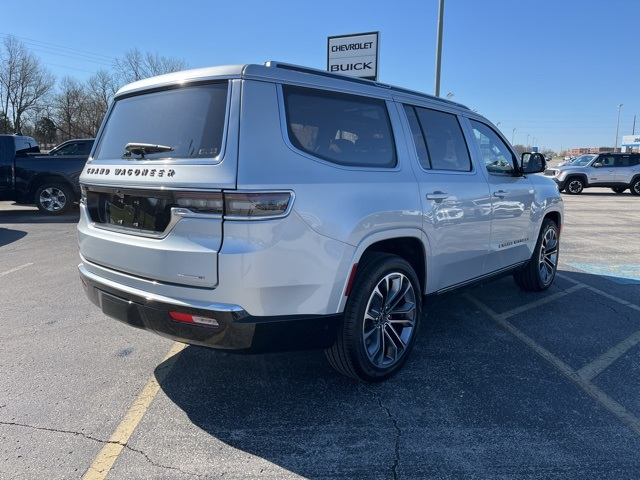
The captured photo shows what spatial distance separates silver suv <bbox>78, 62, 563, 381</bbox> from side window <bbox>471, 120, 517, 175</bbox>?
85cm

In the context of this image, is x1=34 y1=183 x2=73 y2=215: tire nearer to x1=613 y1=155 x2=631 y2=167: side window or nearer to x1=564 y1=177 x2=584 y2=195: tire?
x1=564 y1=177 x2=584 y2=195: tire

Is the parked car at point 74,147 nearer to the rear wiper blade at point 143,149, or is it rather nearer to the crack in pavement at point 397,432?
the rear wiper blade at point 143,149

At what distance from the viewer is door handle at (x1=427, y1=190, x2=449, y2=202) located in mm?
3361

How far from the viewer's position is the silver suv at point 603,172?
70.4 ft

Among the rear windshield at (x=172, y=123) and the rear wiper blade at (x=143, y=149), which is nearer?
the rear windshield at (x=172, y=123)

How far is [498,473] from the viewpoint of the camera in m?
2.31

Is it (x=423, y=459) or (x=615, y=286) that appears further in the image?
(x=615, y=286)

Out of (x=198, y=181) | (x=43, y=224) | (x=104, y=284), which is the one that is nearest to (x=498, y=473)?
(x=198, y=181)

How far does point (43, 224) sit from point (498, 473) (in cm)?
1075

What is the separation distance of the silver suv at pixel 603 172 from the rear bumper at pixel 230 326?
22022mm

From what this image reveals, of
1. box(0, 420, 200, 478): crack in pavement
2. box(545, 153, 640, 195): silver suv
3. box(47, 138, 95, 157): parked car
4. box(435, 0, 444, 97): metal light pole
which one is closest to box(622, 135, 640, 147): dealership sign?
box(545, 153, 640, 195): silver suv

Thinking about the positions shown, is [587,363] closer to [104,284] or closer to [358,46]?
[104,284]

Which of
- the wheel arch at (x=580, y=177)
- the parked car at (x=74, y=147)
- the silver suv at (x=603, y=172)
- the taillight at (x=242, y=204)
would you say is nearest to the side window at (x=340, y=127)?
the taillight at (x=242, y=204)

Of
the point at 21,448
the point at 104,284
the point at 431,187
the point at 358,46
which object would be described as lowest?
the point at 21,448
